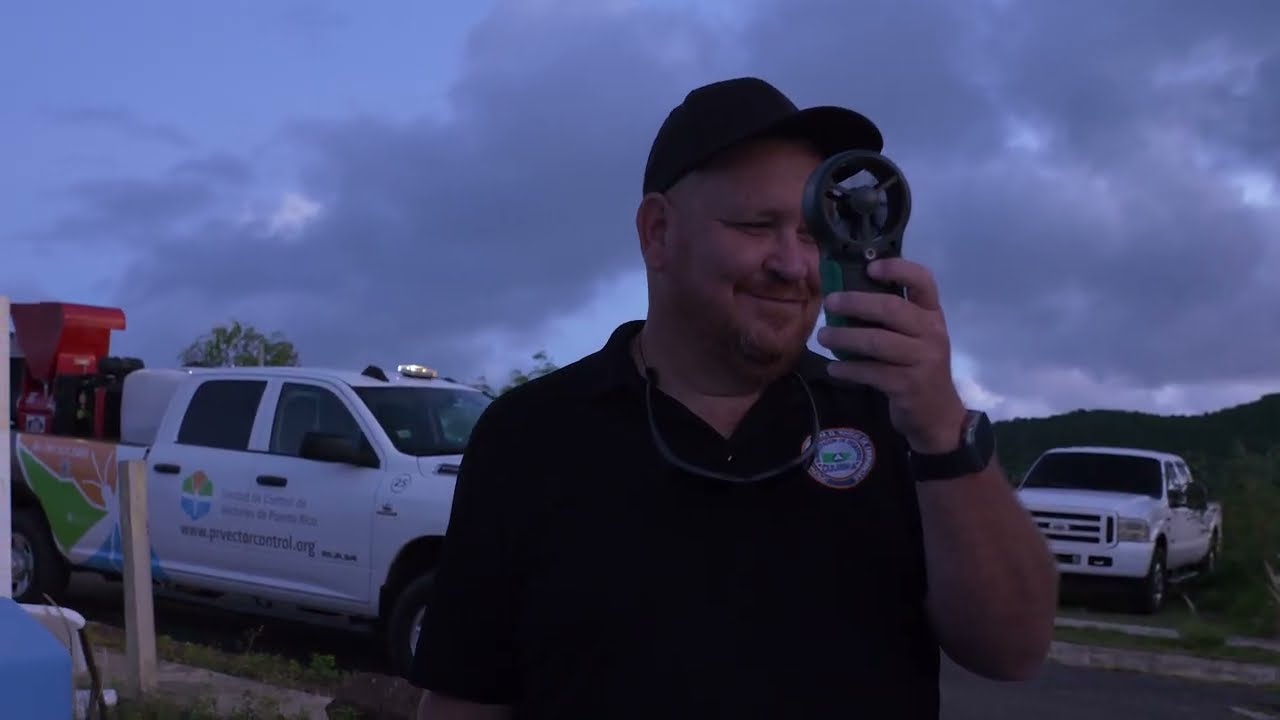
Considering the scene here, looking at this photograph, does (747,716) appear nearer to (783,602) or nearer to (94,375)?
(783,602)

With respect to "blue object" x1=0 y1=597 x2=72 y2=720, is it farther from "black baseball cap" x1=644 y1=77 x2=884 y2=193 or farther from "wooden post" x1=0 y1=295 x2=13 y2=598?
"black baseball cap" x1=644 y1=77 x2=884 y2=193

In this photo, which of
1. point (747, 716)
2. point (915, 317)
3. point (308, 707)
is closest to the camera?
point (915, 317)

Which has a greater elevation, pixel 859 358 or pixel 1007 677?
pixel 859 358

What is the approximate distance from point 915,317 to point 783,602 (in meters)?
0.53

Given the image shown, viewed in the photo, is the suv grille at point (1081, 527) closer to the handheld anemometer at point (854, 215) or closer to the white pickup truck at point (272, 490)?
the white pickup truck at point (272, 490)

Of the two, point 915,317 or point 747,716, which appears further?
point 747,716

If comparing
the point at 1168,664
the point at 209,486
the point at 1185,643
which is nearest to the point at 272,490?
the point at 209,486

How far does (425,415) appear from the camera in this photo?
30.3 feet

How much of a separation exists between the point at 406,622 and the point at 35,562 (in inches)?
160

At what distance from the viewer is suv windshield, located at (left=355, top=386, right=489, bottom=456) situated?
8953 mm

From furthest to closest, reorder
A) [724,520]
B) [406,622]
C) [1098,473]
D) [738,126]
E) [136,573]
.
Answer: [1098,473] → [406,622] → [136,573] → [738,126] → [724,520]

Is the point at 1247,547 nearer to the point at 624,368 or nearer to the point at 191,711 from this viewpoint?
the point at 191,711

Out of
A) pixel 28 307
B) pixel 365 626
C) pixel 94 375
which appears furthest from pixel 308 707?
pixel 28 307

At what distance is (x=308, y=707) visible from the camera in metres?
7.07
